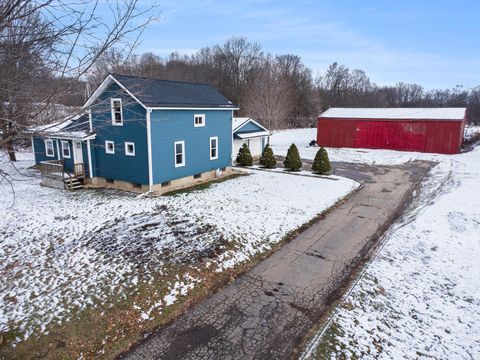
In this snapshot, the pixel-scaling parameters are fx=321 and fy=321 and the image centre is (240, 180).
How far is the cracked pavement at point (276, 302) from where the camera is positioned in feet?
20.2

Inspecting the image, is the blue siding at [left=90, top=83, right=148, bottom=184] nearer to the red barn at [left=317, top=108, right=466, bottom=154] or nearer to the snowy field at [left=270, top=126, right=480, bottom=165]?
the snowy field at [left=270, top=126, right=480, bottom=165]

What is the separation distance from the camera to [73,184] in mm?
17984

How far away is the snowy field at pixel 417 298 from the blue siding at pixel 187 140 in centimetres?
1140

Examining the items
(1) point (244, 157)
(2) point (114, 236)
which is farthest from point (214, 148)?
(2) point (114, 236)

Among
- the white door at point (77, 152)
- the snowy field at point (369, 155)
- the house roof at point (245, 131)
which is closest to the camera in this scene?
the white door at point (77, 152)

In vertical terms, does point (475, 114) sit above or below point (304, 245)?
above

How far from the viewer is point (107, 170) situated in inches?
722

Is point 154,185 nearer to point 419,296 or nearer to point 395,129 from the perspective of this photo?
point 419,296

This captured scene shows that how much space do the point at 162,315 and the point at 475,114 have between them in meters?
88.0

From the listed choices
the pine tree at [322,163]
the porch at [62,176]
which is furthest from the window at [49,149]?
the pine tree at [322,163]

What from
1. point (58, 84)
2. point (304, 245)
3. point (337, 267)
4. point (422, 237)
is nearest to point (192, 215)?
point (304, 245)

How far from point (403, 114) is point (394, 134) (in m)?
2.53

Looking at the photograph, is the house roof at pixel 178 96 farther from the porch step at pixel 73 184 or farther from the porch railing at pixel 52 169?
the porch railing at pixel 52 169

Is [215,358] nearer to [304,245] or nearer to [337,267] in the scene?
[337,267]
